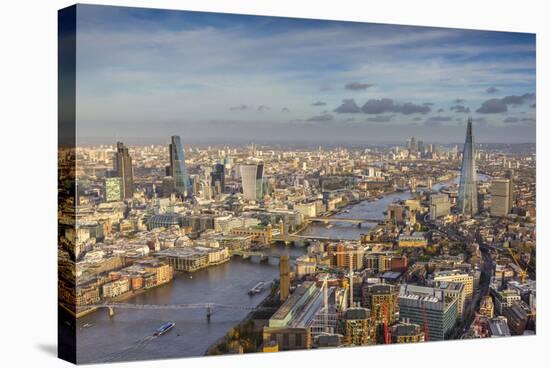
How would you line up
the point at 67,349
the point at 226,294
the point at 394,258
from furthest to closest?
the point at 394,258
the point at 226,294
the point at 67,349

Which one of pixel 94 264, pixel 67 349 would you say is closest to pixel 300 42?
pixel 94 264

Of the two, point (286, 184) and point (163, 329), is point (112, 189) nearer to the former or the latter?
point (163, 329)

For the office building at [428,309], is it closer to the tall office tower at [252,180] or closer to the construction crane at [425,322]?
the construction crane at [425,322]

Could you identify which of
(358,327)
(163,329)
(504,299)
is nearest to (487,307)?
(504,299)

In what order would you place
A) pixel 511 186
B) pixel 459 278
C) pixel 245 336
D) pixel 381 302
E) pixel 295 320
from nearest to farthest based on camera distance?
pixel 245 336 < pixel 295 320 < pixel 381 302 < pixel 459 278 < pixel 511 186

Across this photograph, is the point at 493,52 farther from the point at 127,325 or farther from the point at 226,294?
the point at 127,325

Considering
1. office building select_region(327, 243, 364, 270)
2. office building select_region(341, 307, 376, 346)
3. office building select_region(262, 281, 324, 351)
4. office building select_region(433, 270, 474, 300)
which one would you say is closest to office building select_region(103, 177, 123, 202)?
office building select_region(262, 281, 324, 351)
